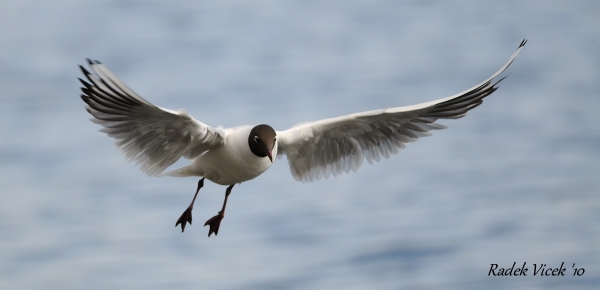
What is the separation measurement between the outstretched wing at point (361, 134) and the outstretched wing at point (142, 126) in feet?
2.95

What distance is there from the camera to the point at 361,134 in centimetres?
830

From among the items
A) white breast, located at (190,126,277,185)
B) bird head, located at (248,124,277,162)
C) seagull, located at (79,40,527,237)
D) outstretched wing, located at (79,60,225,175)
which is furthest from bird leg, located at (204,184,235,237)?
bird head, located at (248,124,277,162)

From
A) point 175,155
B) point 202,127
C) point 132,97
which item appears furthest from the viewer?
point 175,155

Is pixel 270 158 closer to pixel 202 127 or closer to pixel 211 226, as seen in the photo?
pixel 202 127

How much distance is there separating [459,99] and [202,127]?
2.32 meters

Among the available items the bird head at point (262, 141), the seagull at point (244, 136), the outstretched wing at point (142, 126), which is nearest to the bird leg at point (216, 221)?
the seagull at point (244, 136)

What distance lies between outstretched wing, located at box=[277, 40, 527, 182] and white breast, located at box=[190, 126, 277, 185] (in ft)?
1.64

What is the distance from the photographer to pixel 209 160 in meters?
7.66

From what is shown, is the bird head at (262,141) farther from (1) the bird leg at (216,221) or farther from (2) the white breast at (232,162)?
(1) the bird leg at (216,221)

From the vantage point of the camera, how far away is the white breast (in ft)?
24.3

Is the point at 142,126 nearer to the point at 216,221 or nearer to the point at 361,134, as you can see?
the point at 216,221

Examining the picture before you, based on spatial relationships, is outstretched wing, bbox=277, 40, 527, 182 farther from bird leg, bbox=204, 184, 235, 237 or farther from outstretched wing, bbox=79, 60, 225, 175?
outstretched wing, bbox=79, 60, 225, 175

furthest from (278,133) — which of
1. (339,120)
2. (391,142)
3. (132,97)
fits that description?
(132,97)

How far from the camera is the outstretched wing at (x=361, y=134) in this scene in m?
7.87
